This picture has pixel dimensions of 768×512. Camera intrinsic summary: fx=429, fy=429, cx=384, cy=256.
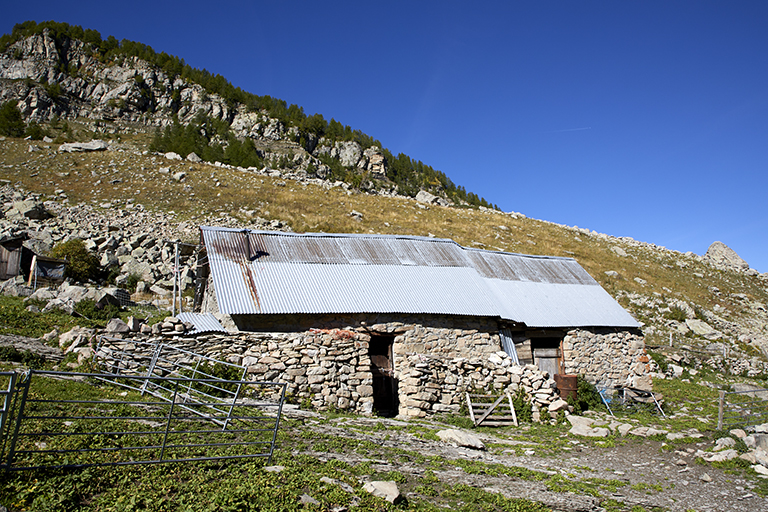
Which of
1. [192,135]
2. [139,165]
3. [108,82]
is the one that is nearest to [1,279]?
[139,165]

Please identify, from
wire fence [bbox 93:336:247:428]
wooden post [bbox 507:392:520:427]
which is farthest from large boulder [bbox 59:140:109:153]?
wooden post [bbox 507:392:520:427]

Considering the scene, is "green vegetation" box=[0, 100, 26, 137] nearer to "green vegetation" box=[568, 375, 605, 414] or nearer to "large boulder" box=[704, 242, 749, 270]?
"green vegetation" box=[568, 375, 605, 414]

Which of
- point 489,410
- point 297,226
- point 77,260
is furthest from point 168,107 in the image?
point 489,410

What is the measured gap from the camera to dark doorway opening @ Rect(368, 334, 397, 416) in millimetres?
15519

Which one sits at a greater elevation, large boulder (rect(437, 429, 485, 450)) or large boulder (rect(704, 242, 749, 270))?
large boulder (rect(704, 242, 749, 270))

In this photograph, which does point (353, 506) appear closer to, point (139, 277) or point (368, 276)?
point (368, 276)

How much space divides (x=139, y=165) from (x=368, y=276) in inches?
1481

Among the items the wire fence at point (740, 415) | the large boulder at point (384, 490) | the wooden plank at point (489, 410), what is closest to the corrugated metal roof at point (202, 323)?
the large boulder at point (384, 490)

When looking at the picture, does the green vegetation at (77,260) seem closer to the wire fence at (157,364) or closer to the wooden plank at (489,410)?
the wire fence at (157,364)

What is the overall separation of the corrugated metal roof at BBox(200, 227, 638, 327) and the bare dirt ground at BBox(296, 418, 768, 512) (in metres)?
5.07

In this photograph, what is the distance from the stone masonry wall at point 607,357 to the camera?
64.6 ft

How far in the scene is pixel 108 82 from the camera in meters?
91.4

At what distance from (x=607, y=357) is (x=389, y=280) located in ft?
36.9

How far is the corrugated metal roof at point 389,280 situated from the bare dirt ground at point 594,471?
16.6 feet
